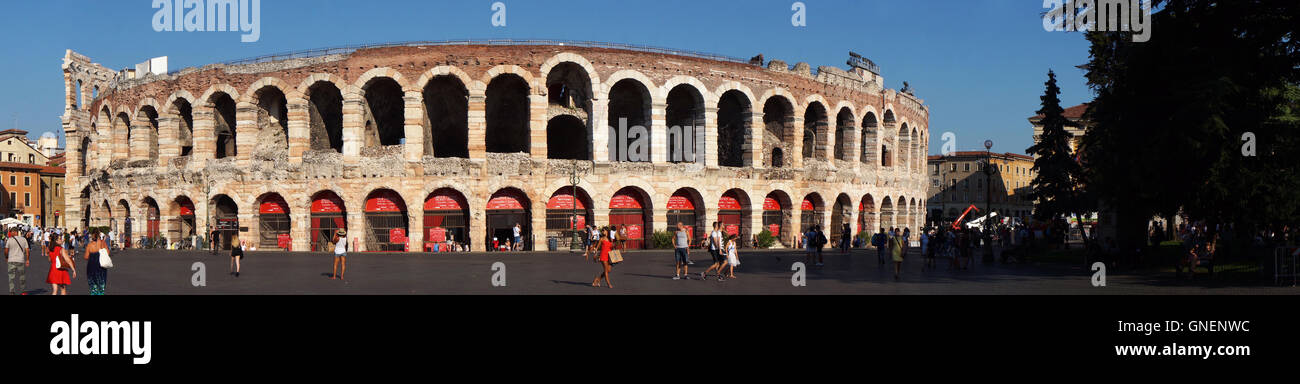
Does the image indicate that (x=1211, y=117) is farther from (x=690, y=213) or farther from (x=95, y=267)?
(x=690, y=213)

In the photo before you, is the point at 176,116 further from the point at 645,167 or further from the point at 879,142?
the point at 879,142

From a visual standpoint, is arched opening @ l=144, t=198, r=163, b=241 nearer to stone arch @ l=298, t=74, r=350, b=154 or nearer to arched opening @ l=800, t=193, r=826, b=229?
stone arch @ l=298, t=74, r=350, b=154

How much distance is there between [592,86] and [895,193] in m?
22.0

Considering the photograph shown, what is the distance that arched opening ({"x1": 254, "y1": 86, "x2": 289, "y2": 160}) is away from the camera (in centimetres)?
3786

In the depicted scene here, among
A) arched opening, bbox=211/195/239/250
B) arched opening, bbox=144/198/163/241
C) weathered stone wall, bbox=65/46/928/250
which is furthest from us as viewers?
arched opening, bbox=144/198/163/241

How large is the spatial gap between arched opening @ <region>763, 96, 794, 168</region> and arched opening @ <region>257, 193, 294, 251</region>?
24250 millimetres

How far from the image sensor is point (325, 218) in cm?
3703

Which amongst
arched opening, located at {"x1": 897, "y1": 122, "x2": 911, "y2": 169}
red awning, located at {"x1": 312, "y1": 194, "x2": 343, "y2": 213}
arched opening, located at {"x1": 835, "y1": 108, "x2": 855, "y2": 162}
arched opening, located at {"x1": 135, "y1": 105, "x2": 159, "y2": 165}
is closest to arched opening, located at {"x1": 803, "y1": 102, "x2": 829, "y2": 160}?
arched opening, located at {"x1": 835, "y1": 108, "x2": 855, "y2": 162}

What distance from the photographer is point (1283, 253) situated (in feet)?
56.5

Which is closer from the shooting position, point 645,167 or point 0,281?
point 0,281

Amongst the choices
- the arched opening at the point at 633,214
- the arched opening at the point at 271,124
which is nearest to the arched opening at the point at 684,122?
the arched opening at the point at 633,214

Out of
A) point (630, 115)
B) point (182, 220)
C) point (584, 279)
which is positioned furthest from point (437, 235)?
point (584, 279)

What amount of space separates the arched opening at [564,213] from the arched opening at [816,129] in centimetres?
1292
